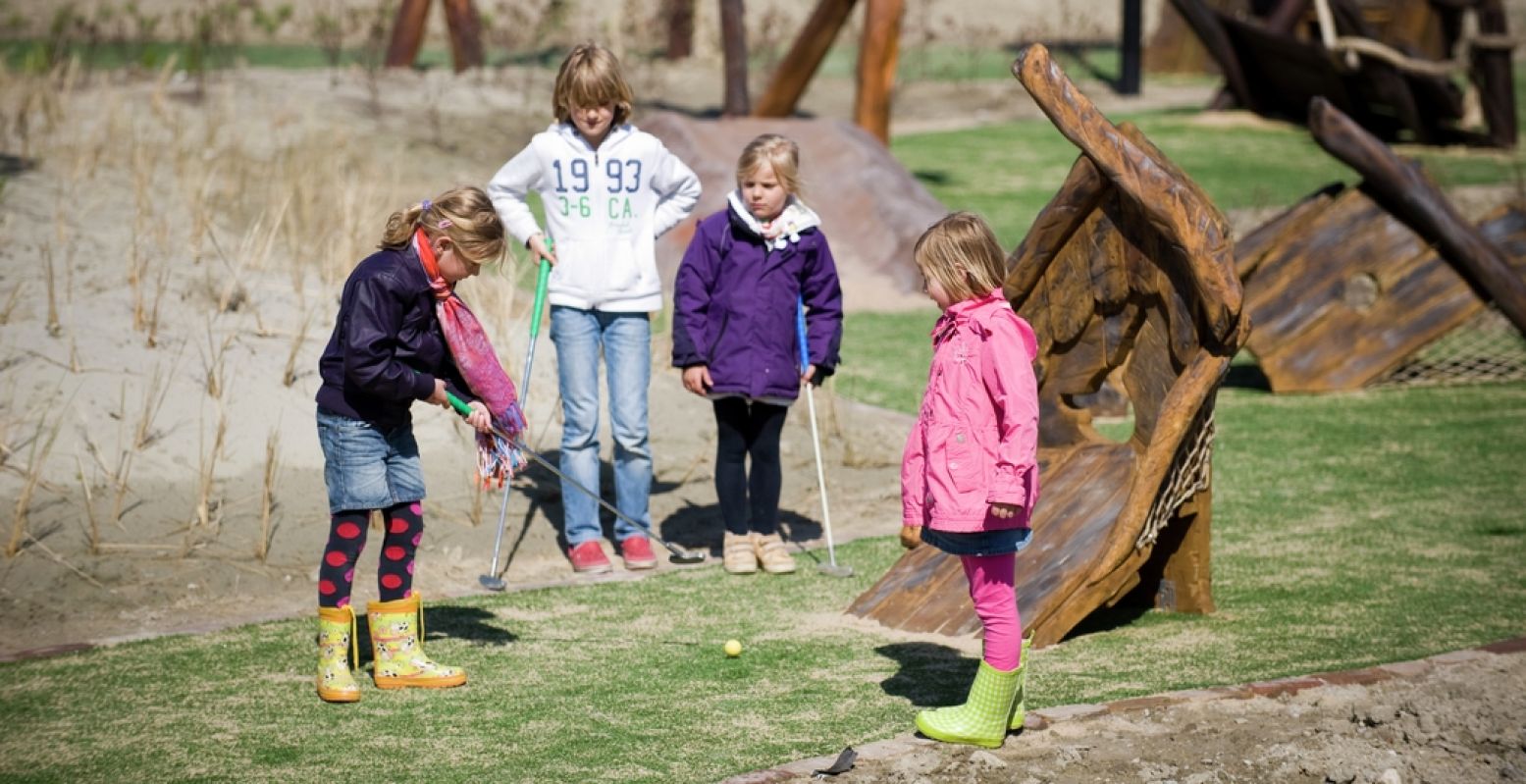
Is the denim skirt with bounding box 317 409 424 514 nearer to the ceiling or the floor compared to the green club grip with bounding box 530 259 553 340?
nearer to the floor

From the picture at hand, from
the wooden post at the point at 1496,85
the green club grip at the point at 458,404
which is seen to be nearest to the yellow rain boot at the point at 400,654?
the green club grip at the point at 458,404

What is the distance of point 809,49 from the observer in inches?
579

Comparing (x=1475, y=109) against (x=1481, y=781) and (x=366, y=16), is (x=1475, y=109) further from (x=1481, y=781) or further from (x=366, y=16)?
(x=1481, y=781)

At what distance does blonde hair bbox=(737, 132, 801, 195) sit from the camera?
615 cm

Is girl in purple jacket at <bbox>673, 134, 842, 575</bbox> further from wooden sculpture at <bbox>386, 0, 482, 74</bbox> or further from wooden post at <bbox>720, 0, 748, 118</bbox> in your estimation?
wooden sculpture at <bbox>386, 0, 482, 74</bbox>

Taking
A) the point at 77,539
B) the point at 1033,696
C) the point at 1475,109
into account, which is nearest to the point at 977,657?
the point at 1033,696

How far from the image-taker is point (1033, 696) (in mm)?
4812

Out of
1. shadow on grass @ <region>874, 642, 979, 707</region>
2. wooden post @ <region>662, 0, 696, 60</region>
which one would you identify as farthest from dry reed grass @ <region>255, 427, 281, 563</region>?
wooden post @ <region>662, 0, 696, 60</region>

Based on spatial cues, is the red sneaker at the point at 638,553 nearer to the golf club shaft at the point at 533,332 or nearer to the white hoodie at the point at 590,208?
the golf club shaft at the point at 533,332

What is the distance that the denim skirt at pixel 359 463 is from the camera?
484cm

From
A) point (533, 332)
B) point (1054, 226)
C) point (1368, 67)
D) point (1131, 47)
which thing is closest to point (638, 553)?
point (533, 332)

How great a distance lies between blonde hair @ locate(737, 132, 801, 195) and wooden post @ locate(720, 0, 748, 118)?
8.75 meters

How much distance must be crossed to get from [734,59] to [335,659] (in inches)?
426

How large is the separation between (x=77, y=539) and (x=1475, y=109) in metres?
18.4
